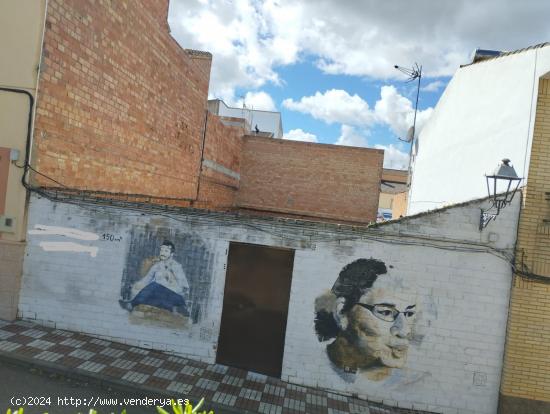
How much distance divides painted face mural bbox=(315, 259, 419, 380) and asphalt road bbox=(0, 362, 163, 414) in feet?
9.99

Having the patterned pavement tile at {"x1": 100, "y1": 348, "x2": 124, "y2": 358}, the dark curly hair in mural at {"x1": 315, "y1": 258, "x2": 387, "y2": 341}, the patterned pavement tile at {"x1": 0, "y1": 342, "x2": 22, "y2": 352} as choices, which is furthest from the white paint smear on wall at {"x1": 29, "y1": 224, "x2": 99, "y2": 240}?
the dark curly hair in mural at {"x1": 315, "y1": 258, "x2": 387, "y2": 341}

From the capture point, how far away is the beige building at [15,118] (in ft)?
21.9

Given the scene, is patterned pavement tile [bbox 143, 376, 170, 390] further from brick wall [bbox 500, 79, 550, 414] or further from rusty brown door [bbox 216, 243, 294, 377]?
brick wall [bbox 500, 79, 550, 414]

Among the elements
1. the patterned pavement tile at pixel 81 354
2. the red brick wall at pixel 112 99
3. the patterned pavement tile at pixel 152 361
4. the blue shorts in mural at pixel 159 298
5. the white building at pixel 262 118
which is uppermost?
the white building at pixel 262 118

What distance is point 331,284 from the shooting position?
253 inches

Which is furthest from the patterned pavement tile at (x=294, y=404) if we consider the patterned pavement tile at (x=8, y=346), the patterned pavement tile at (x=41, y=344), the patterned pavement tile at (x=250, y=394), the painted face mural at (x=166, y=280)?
the patterned pavement tile at (x=8, y=346)

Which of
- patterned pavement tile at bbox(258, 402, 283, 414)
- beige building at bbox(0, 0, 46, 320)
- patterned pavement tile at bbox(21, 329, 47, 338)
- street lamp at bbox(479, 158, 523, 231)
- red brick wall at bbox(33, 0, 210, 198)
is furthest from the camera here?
red brick wall at bbox(33, 0, 210, 198)

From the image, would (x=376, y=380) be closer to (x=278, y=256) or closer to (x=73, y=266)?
(x=278, y=256)

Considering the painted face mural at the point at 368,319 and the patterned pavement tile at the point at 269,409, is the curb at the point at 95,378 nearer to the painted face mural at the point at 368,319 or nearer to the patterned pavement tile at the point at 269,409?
the patterned pavement tile at the point at 269,409

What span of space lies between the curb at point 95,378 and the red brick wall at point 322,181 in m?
14.5

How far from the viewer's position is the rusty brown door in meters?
6.73

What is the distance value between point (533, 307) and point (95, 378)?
6.97m

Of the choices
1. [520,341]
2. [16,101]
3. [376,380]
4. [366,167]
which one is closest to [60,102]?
[16,101]

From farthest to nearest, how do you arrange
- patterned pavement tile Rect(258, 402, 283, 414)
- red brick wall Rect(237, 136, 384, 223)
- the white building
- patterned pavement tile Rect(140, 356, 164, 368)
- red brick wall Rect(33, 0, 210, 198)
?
the white building
red brick wall Rect(237, 136, 384, 223)
red brick wall Rect(33, 0, 210, 198)
patterned pavement tile Rect(140, 356, 164, 368)
patterned pavement tile Rect(258, 402, 283, 414)
